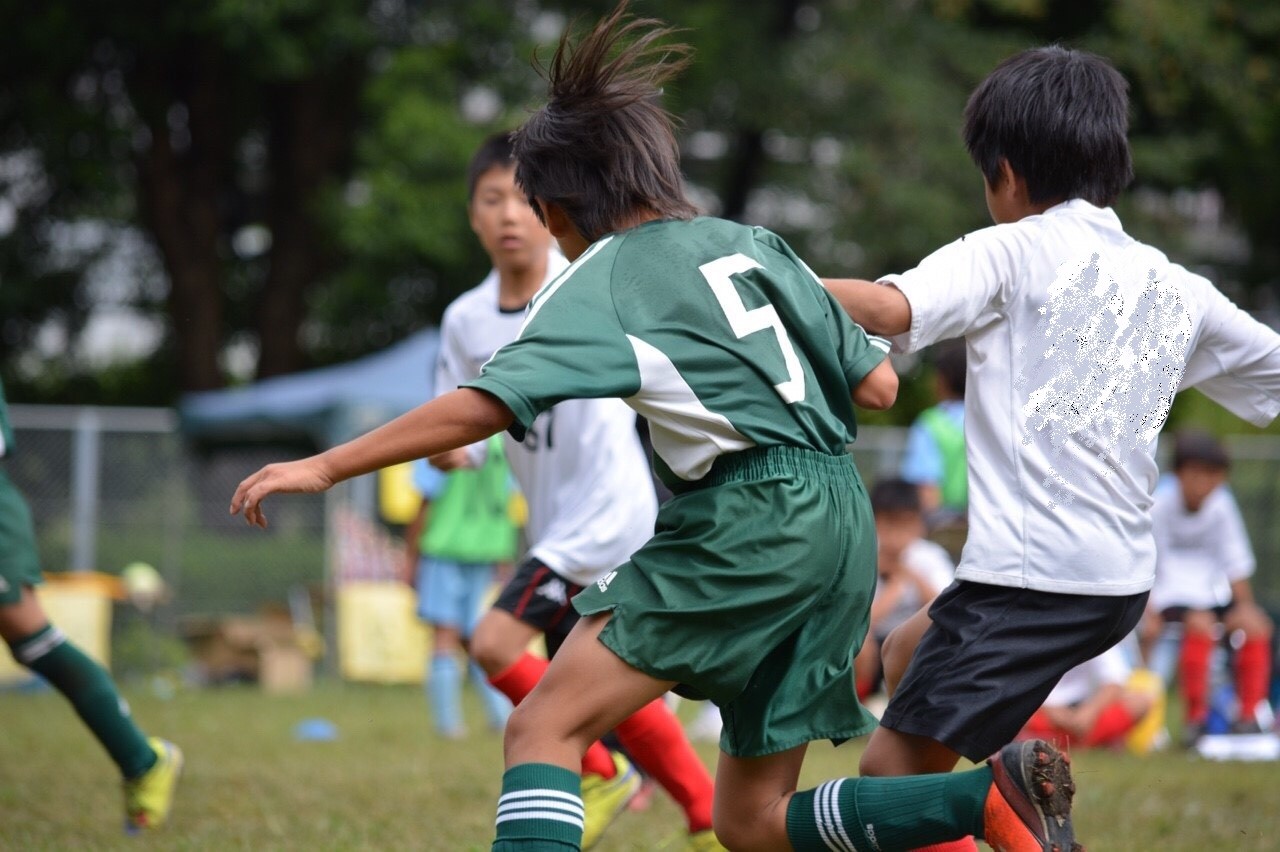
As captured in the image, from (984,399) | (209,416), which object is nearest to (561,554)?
(984,399)

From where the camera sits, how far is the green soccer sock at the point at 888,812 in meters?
2.77

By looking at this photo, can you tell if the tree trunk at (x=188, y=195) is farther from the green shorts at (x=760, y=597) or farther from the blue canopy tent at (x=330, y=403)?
the green shorts at (x=760, y=597)

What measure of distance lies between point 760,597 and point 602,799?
1.85m

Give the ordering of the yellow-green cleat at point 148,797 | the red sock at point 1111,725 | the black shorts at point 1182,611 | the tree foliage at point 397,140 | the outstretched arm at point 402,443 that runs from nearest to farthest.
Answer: the outstretched arm at point 402,443
the yellow-green cleat at point 148,797
the red sock at point 1111,725
the black shorts at point 1182,611
the tree foliage at point 397,140

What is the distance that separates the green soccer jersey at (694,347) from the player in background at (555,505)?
1345 millimetres

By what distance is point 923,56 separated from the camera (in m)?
18.4

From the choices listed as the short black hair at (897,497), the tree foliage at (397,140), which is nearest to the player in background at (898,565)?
the short black hair at (897,497)

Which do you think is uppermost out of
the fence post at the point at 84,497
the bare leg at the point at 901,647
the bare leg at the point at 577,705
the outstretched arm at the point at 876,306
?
the outstretched arm at the point at 876,306

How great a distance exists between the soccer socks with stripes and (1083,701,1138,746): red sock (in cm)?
331

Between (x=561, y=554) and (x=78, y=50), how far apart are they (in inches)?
638

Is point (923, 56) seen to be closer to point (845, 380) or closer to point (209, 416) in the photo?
point (209, 416)

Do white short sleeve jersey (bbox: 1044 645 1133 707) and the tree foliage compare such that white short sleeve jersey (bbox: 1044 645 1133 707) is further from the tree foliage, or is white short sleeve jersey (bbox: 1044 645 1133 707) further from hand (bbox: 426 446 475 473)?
the tree foliage

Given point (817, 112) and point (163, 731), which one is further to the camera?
point (817, 112)

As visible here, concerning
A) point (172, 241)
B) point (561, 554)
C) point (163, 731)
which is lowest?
Result: point (172, 241)
